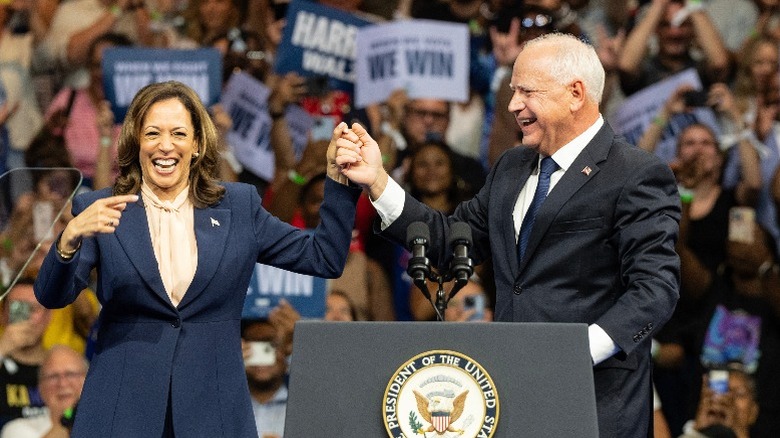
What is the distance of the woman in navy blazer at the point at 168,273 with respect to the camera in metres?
2.66

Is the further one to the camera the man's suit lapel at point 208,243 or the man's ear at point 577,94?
the man's ear at point 577,94

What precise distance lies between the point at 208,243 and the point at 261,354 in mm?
2881

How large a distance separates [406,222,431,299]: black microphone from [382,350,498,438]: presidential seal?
0.20m

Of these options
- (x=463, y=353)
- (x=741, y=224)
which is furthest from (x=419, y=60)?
(x=463, y=353)

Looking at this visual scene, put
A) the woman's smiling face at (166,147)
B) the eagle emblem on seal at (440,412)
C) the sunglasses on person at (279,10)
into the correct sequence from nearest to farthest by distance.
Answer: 1. the eagle emblem on seal at (440,412)
2. the woman's smiling face at (166,147)
3. the sunglasses on person at (279,10)

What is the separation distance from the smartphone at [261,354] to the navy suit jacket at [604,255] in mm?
2691

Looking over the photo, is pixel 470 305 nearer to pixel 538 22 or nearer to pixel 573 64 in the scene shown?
pixel 538 22

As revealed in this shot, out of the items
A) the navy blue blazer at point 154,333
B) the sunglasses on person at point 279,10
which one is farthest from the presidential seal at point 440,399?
the sunglasses on person at point 279,10

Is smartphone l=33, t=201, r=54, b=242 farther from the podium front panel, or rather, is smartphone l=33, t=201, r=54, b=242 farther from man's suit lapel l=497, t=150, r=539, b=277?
the podium front panel

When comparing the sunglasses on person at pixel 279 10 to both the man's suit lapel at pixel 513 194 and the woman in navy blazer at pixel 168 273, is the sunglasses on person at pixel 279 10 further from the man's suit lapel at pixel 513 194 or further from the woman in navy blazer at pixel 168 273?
the woman in navy blazer at pixel 168 273

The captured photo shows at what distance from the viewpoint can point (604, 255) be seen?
9.31 ft

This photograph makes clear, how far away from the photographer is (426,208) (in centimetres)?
308

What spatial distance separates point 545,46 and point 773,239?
328cm

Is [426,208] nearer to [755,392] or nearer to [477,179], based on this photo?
[477,179]
